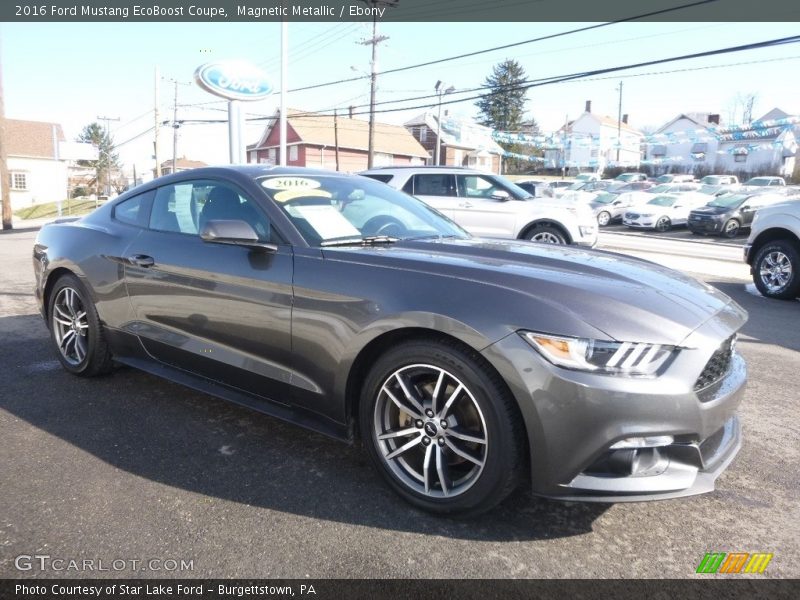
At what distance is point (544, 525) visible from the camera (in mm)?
2512

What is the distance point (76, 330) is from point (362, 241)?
2457 millimetres

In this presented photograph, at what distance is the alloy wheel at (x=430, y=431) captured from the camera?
242cm

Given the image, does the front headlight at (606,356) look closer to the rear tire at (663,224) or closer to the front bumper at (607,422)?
the front bumper at (607,422)

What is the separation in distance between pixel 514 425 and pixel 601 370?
0.39 meters

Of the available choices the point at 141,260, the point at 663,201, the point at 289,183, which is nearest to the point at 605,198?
the point at 663,201

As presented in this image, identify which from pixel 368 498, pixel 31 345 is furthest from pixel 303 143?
pixel 368 498

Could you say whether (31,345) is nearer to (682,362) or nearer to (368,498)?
(368,498)

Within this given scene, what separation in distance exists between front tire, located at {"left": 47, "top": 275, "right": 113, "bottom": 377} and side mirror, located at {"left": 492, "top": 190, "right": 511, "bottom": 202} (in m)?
7.14

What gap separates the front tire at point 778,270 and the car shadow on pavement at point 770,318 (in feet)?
0.43

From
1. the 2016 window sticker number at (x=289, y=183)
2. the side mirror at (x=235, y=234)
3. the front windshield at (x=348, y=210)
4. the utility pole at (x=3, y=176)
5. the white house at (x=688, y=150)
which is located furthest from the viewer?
the white house at (x=688, y=150)

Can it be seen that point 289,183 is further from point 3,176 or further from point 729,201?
point 3,176

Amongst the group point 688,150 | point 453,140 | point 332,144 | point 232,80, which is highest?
point 688,150

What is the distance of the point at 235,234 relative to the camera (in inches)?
117

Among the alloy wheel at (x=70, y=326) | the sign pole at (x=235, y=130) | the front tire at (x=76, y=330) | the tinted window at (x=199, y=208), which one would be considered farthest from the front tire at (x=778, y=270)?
the sign pole at (x=235, y=130)
